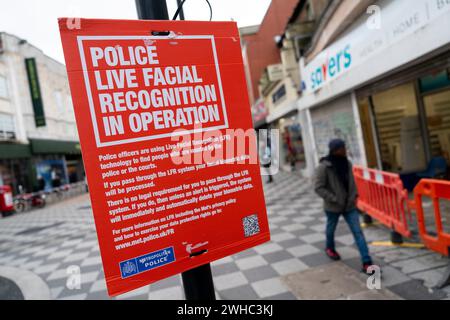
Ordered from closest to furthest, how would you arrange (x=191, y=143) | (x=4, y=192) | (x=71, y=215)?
(x=191, y=143), (x=71, y=215), (x=4, y=192)

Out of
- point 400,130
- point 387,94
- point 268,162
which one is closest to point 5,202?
point 268,162

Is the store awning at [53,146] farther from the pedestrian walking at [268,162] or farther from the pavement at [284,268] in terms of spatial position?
the pavement at [284,268]

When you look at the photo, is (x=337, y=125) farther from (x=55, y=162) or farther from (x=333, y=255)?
(x=55, y=162)

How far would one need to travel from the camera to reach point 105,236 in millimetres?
1243

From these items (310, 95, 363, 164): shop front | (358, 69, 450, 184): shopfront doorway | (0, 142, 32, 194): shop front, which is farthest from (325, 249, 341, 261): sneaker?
(0, 142, 32, 194): shop front

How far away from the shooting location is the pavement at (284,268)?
3.74m

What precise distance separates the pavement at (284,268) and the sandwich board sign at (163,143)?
6.37ft

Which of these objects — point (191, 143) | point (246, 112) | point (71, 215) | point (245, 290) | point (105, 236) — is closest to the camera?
point (105, 236)

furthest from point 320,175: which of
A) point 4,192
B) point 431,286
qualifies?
point 4,192

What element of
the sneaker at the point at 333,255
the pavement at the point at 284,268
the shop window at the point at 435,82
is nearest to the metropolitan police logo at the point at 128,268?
the pavement at the point at 284,268

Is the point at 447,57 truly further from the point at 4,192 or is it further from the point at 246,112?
the point at 4,192

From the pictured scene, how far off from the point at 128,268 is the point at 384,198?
4.98 m

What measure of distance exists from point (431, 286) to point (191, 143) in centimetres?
345

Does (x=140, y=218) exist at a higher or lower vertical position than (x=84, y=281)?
higher
